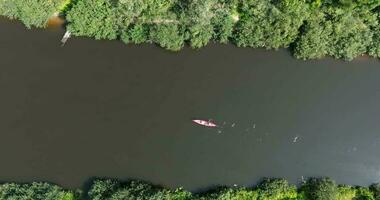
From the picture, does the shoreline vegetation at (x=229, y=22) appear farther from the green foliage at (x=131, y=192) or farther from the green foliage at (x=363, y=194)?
the green foliage at (x=131, y=192)

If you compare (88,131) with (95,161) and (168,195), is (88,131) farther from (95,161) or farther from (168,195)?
(168,195)

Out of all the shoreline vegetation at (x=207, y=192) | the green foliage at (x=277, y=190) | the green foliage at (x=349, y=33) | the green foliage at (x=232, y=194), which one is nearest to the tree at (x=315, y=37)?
the green foliage at (x=349, y=33)

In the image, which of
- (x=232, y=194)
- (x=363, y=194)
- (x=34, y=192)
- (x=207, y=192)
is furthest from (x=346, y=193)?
(x=34, y=192)

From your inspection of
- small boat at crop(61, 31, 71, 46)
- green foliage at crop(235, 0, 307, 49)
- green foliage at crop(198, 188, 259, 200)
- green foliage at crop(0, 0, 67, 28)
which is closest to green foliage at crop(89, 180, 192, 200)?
green foliage at crop(198, 188, 259, 200)

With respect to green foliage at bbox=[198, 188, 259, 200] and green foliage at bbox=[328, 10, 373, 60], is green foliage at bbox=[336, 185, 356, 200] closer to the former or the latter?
green foliage at bbox=[198, 188, 259, 200]

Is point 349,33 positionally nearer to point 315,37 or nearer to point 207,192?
point 315,37

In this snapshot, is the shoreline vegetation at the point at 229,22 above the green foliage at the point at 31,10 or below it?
below
